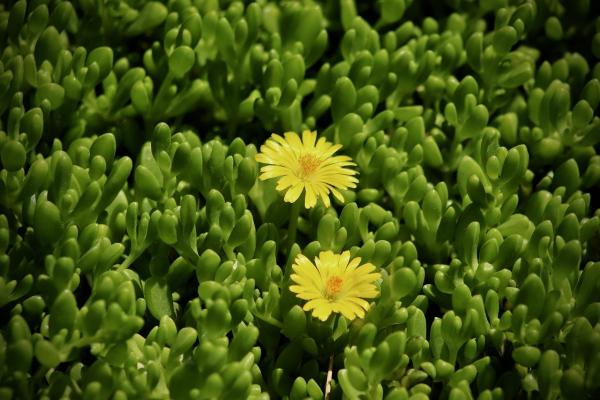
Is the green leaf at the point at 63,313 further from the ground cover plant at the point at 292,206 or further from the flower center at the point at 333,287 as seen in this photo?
the flower center at the point at 333,287

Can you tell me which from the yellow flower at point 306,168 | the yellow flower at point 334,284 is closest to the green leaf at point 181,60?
the yellow flower at point 306,168

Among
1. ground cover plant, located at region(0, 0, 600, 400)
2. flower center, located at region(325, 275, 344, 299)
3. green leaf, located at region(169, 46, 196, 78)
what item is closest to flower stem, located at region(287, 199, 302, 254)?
ground cover plant, located at region(0, 0, 600, 400)

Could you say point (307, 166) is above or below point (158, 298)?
above

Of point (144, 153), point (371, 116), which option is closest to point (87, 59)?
point (144, 153)

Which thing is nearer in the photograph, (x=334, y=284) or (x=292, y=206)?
(x=334, y=284)

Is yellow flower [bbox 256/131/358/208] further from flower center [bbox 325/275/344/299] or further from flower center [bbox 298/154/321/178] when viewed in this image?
flower center [bbox 325/275/344/299]

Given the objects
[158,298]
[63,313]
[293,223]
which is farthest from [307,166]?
[63,313]

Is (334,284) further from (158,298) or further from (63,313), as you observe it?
(63,313)

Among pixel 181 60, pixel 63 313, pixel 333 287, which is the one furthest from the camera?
pixel 181 60
